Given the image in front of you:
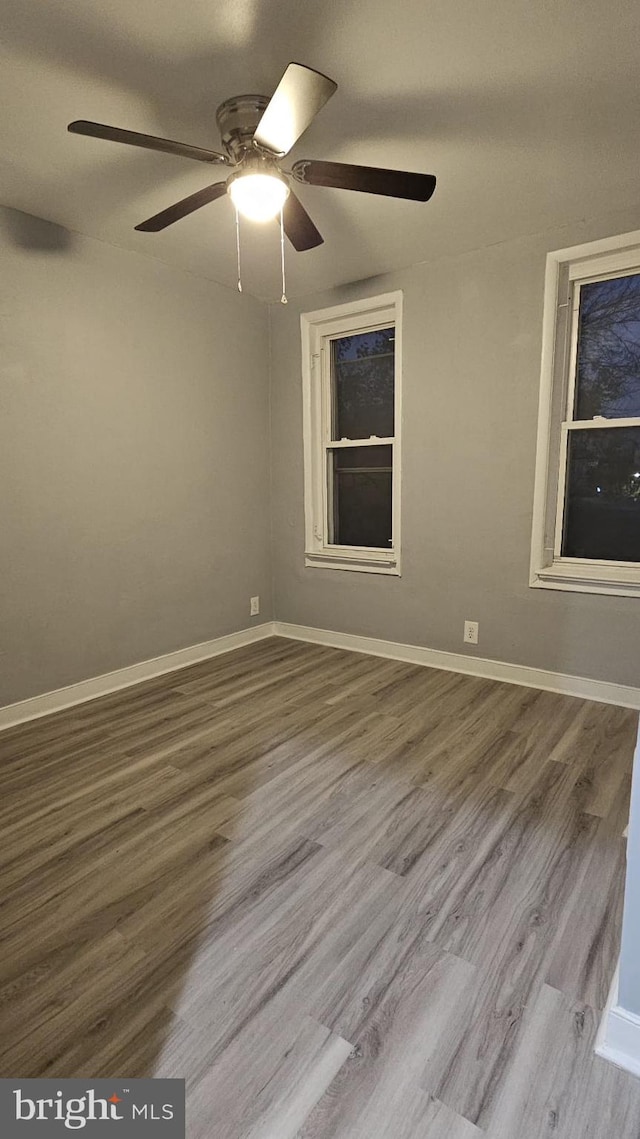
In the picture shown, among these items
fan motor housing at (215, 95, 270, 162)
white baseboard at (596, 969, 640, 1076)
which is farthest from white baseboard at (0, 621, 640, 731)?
fan motor housing at (215, 95, 270, 162)

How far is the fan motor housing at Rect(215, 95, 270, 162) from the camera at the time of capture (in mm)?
1784

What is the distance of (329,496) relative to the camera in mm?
3986

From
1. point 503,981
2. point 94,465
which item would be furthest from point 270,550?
point 503,981

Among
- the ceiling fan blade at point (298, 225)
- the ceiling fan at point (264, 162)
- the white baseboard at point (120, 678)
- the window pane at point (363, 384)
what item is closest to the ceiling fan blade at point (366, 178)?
the ceiling fan at point (264, 162)

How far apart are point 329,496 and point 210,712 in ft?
6.18

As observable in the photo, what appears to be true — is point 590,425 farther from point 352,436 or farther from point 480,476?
point 352,436

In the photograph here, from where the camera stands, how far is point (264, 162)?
1.82m

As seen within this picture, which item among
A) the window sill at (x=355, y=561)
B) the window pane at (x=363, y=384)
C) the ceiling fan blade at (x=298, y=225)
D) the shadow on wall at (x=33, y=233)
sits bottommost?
the window sill at (x=355, y=561)

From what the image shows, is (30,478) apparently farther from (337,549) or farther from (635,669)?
(635,669)

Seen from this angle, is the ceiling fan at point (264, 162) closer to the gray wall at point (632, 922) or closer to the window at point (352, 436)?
the window at point (352, 436)

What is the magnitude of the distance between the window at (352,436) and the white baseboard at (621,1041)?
8.66 ft

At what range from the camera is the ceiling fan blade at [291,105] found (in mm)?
1369

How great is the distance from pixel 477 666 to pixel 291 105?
2.85m

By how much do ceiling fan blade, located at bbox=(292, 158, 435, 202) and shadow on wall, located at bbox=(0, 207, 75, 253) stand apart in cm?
155
